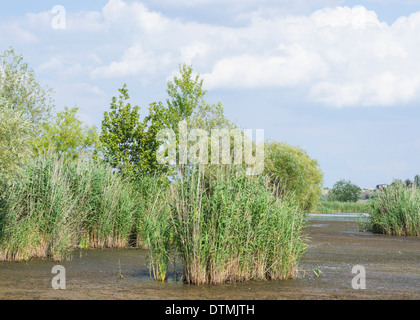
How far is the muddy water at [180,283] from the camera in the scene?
9484 mm

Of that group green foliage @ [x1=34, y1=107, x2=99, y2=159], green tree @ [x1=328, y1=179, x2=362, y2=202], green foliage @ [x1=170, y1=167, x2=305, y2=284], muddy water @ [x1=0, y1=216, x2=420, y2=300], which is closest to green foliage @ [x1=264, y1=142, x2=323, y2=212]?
green foliage @ [x1=34, y1=107, x2=99, y2=159]

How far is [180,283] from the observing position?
10.4 meters

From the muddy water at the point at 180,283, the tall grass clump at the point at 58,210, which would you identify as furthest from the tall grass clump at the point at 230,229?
the tall grass clump at the point at 58,210

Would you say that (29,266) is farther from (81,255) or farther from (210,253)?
(210,253)

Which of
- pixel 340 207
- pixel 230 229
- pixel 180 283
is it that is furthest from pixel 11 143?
pixel 340 207

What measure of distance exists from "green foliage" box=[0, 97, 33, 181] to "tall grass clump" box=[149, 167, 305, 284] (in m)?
3.65

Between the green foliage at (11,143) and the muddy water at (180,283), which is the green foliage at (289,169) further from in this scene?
the green foliage at (11,143)

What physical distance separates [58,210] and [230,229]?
6036mm

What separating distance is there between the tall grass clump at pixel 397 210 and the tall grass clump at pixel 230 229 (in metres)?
15.8

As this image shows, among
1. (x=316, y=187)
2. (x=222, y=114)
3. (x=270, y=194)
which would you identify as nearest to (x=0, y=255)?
(x=270, y=194)
